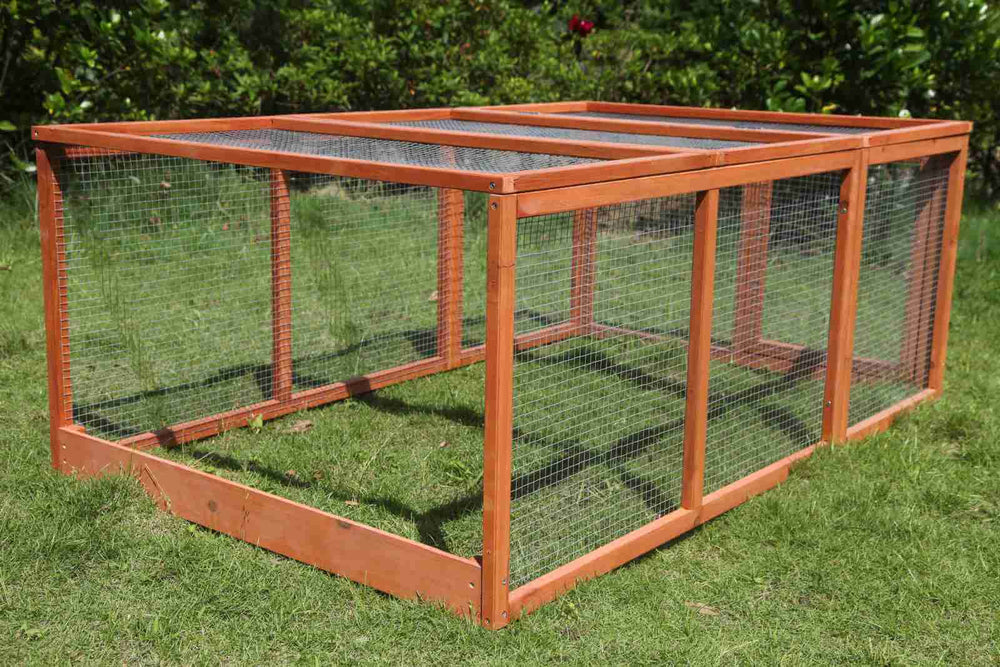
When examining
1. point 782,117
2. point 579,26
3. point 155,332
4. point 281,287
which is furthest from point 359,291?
point 579,26

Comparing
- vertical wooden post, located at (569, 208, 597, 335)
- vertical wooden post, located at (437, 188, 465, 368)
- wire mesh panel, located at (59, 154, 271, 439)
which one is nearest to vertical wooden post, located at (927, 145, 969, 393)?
vertical wooden post, located at (569, 208, 597, 335)

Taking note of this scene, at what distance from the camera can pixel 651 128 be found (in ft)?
16.5

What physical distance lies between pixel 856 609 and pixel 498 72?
6515 millimetres

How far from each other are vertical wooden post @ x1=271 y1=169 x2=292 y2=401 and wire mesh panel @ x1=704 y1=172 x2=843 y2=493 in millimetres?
1998

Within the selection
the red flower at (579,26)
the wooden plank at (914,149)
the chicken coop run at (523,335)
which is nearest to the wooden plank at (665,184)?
the chicken coop run at (523,335)

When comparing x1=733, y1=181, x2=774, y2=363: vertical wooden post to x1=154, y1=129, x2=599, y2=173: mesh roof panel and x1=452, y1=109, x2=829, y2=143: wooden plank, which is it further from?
x1=154, y1=129, x2=599, y2=173: mesh roof panel

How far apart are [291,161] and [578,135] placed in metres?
1.50

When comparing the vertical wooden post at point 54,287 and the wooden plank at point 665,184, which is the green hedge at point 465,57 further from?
the wooden plank at point 665,184

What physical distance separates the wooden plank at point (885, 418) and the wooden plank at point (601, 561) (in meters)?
1.34

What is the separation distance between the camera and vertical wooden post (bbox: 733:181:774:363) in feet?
18.7

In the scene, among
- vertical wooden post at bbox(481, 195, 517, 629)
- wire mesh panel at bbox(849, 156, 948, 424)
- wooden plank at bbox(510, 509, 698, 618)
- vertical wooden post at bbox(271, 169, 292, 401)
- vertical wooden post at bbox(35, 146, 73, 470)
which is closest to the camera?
vertical wooden post at bbox(481, 195, 517, 629)

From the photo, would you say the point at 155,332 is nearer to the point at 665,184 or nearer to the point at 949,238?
the point at 665,184

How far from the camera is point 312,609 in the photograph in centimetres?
370

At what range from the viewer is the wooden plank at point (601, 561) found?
11.9 ft
